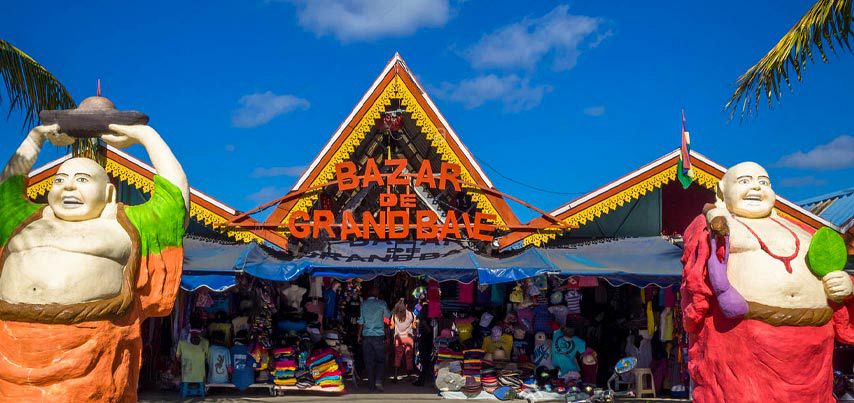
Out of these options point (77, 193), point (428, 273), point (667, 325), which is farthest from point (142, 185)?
point (667, 325)

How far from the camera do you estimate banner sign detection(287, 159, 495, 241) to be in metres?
9.72

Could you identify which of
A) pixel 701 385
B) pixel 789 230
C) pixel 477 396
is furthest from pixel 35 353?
pixel 477 396

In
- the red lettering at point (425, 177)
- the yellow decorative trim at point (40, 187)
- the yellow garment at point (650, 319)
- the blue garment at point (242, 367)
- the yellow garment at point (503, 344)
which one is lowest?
the blue garment at point (242, 367)

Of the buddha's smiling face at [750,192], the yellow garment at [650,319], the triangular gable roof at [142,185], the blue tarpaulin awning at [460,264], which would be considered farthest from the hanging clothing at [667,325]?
the triangular gable roof at [142,185]

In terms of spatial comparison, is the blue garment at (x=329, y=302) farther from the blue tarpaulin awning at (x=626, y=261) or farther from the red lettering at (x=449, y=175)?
the blue tarpaulin awning at (x=626, y=261)

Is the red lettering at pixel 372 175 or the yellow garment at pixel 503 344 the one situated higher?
the red lettering at pixel 372 175

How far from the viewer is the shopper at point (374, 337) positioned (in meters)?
10.4

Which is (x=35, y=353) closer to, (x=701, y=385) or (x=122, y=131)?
(x=122, y=131)

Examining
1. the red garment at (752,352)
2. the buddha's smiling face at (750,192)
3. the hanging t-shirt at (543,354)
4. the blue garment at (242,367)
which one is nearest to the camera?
the red garment at (752,352)

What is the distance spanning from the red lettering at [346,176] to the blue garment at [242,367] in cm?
263

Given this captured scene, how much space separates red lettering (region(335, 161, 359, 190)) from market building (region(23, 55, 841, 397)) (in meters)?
0.02

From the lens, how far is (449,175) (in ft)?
32.6

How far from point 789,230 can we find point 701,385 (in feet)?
4.22

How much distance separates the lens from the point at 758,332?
5039 mm
